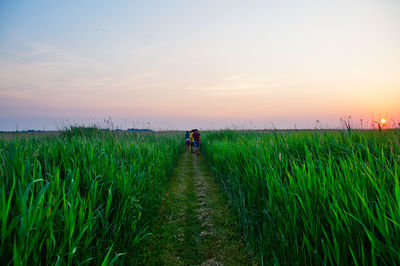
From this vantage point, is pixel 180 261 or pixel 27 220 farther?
pixel 180 261

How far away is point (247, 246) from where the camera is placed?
2.93 meters

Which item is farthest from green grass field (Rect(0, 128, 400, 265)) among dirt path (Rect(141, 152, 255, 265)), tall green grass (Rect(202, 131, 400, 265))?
dirt path (Rect(141, 152, 255, 265))

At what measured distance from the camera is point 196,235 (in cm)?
334

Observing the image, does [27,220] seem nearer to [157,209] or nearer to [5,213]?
[5,213]

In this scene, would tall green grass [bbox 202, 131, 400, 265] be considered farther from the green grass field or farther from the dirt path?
the dirt path

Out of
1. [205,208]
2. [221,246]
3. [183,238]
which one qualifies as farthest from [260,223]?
[205,208]

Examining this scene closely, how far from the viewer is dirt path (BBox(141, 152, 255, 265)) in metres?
2.73

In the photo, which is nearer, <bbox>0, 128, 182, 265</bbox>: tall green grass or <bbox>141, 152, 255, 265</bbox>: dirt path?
<bbox>0, 128, 182, 265</bbox>: tall green grass

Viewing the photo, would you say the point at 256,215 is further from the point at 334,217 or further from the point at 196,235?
the point at 334,217

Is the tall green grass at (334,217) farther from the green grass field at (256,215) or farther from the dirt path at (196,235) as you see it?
the dirt path at (196,235)

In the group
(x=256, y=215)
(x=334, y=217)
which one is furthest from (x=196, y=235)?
(x=334, y=217)

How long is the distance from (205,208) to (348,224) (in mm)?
Result: 3430

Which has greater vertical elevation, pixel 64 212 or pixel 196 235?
pixel 64 212

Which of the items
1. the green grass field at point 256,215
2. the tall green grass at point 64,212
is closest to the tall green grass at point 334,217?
the green grass field at point 256,215
